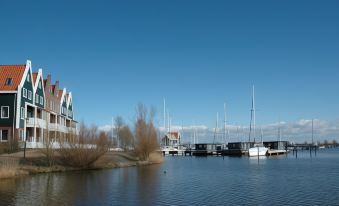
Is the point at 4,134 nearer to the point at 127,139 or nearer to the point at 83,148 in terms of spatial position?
the point at 83,148

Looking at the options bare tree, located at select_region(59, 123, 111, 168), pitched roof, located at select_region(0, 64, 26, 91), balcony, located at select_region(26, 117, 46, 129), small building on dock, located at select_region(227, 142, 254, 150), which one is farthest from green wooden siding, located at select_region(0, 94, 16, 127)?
small building on dock, located at select_region(227, 142, 254, 150)

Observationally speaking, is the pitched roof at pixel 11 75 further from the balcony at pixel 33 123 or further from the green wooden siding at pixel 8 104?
the balcony at pixel 33 123

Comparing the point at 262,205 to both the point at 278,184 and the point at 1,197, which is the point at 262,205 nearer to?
the point at 278,184

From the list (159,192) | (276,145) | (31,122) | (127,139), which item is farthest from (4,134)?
(276,145)

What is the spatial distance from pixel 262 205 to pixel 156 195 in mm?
7372

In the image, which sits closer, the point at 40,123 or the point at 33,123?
the point at 33,123

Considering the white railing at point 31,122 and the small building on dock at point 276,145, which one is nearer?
the white railing at point 31,122

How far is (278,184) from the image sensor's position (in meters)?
35.9

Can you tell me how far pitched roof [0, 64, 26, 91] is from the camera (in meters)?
60.4

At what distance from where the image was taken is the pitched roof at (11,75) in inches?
2378

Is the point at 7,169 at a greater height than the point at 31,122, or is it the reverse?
the point at 31,122

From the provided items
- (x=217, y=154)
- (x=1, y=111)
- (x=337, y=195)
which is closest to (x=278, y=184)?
(x=337, y=195)

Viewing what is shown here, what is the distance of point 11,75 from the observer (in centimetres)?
6238

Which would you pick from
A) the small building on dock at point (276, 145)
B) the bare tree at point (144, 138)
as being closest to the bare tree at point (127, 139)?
the bare tree at point (144, 138)
